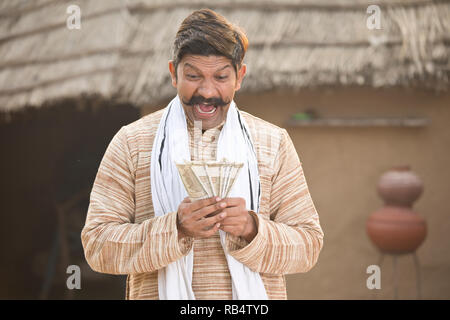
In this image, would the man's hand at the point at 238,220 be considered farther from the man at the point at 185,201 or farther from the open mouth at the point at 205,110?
the open mouth at the point at 205,110

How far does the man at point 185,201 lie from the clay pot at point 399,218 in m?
2.81

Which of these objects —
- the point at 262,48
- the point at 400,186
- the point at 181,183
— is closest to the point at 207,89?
the point at 181,183

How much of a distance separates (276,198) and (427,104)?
3.31 metres

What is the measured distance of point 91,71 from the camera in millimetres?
4773

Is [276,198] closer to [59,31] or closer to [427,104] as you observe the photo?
[427,104]

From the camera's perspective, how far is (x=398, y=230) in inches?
184

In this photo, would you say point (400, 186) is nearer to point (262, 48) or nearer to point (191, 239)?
point (262, 48)

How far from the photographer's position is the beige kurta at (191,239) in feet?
6.24

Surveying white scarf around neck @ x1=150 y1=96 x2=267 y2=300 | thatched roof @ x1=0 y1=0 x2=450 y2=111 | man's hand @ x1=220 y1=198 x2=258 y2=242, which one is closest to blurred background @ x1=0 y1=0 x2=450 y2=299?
thatched roof @ x1=0 y1=0 x2=450 y2=111

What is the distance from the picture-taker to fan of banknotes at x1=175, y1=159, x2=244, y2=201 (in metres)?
1.72

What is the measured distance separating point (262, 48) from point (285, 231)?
306 cm

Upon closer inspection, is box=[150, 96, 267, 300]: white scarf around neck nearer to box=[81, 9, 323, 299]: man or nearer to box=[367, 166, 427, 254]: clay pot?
box=[81, 9, 323, 299]: man

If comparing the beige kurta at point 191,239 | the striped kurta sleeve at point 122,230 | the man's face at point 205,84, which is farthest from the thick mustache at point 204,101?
the striped kurta sleeve at point 122,230
